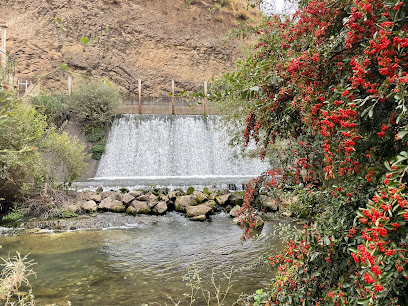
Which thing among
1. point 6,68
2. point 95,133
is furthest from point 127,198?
point 95,133

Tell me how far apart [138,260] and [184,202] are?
506 cm

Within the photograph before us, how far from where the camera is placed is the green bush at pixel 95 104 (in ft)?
66.1

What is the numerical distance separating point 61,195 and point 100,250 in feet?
15.1

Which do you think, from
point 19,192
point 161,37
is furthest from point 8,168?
point 161,37

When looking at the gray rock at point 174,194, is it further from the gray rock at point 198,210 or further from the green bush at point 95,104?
the green bush at point 95,104

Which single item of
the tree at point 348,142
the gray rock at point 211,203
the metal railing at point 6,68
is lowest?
the gray rock at point 211,203

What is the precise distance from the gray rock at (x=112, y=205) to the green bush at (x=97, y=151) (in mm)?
7856

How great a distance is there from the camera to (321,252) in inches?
78.2

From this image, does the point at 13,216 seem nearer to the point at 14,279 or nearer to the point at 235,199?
the point at 235,199

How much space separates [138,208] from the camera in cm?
1109

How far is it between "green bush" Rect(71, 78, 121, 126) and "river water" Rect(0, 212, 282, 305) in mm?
11782

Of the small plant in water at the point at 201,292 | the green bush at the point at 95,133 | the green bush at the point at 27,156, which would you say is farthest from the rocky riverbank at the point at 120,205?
the green bush at the point at 95,133

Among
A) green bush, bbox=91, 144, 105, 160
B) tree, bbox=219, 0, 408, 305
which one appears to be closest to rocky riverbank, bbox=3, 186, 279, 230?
green bush, bbox=91, 144, 105, 160

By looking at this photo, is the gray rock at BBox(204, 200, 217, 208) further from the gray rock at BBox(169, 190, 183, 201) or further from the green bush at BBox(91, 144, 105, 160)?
the green bush at BBox(91, 144, 105, 160)
